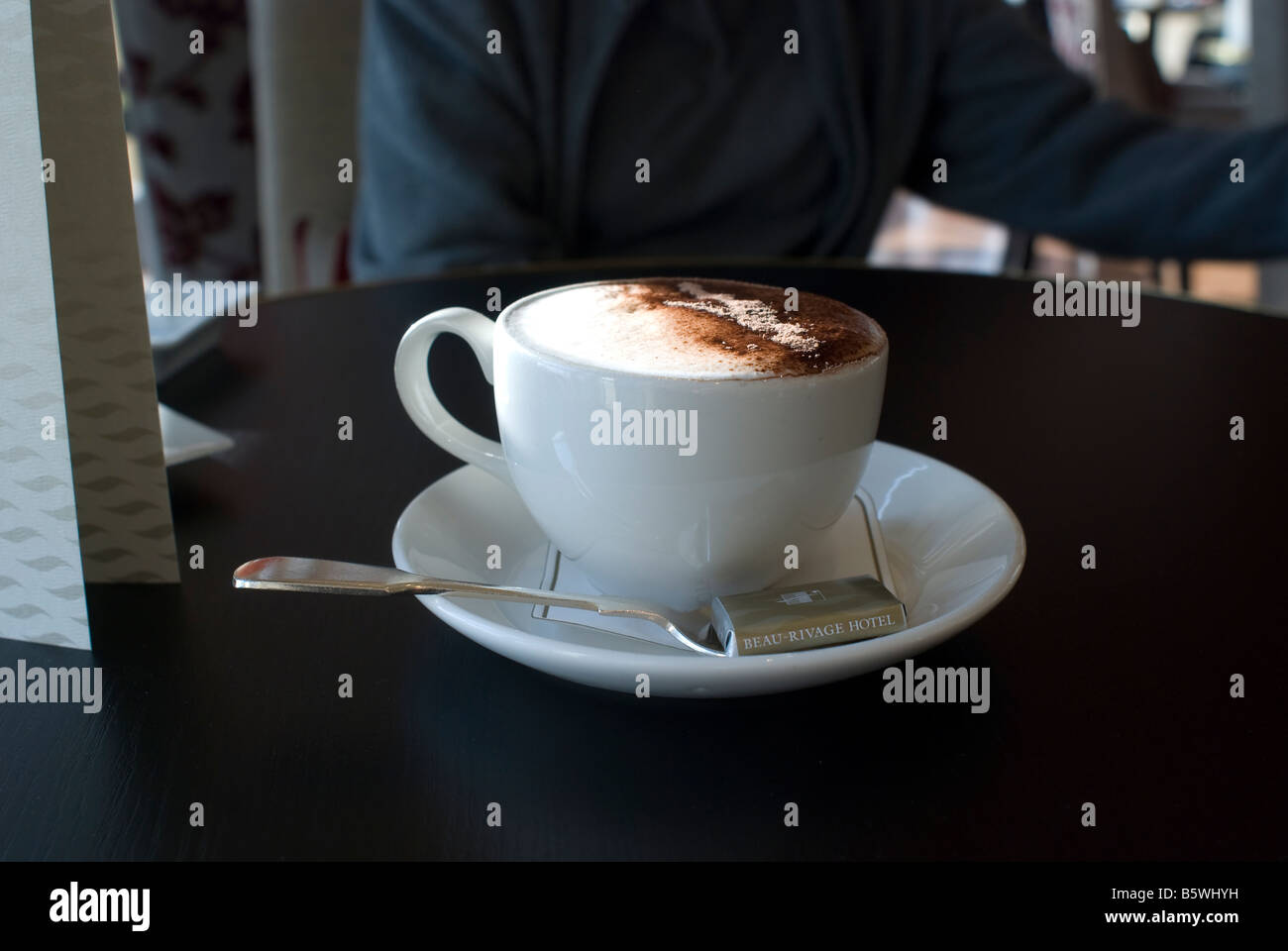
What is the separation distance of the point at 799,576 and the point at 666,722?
111 millimetres

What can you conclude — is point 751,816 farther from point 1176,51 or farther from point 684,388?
point 1176,51

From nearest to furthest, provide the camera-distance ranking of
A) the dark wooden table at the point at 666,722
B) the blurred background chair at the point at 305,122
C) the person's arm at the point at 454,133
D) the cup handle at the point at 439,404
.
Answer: the dark wooden table at the point at 666,722, the cup handle at the point at 439,404, the person's arm at the point at 454,133, the blurred background chair at the point at 305,122

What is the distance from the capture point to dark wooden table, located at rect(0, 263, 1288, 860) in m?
0.31

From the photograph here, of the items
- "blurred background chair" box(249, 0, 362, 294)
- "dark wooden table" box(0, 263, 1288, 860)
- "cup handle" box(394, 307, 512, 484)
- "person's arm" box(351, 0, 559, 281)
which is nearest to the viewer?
"dark wooden table" box(0, 263, 1288, 860)

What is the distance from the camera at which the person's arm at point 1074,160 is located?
1.19 metres

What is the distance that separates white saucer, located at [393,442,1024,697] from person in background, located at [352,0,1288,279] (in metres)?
0.73

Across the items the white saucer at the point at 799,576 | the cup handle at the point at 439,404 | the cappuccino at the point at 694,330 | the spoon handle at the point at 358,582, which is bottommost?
the white saucer at the point at 799,576

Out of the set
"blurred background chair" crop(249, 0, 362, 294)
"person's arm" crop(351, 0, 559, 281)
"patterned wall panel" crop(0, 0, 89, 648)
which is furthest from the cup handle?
"blurred background chair" crop(249, 0, 362, 294)

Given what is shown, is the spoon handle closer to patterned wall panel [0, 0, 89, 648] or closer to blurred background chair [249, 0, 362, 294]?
patterned wall panel [0, 0, 89, 648]

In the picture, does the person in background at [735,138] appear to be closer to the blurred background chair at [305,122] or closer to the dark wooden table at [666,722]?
the blurred background chair at [305,122]

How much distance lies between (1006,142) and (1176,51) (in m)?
2.80

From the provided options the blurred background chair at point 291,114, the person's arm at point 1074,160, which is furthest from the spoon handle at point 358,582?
the blurred background chair at point 291,114

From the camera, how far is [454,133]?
3.77ft
